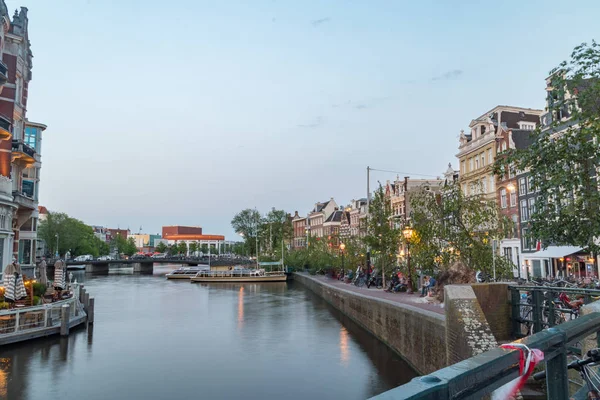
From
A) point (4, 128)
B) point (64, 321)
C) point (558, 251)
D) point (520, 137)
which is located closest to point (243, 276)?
point (520, 137)

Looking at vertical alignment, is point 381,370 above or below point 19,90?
below

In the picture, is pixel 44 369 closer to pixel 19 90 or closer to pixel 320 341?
pixel 320 341

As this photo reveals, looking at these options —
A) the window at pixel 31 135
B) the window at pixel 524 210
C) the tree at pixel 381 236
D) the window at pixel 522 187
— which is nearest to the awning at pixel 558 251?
the window at pixel 524 210

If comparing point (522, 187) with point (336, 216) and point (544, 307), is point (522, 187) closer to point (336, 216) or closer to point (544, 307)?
point (544, 307)

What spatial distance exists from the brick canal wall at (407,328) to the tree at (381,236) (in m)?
6.86

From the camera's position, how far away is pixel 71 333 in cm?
2291

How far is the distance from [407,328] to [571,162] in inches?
333

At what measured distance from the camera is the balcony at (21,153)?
3033 centimetres

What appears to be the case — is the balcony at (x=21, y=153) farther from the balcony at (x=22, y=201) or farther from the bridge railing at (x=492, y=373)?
the bridge railing at (x=492, y=373)

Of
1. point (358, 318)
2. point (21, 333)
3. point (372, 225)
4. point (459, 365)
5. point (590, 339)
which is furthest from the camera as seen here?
point (372, 225)

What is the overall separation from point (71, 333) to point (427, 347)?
699 inches

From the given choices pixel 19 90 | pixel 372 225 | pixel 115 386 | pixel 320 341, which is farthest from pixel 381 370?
pixel 19 90

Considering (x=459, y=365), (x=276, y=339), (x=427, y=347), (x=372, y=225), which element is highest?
(x=372, y=225)

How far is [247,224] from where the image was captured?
115125mm
